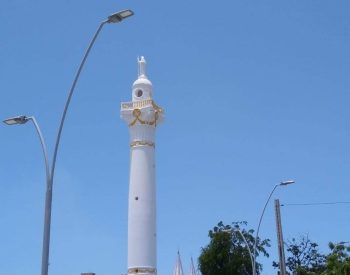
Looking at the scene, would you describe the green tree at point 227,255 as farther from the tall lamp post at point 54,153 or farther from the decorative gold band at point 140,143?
the tall lamp post at point 54,153

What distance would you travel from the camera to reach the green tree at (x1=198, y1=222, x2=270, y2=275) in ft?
235

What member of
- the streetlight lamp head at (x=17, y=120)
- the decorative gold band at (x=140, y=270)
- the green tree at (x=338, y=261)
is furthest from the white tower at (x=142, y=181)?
the streetlight lamp head at (x=17, y=120)

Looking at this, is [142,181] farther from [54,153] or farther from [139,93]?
[54,153]

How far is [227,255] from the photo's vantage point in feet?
239

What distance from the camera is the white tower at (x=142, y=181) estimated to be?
54375 millimetres

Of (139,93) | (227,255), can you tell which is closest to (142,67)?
(139,93)

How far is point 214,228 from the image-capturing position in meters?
76.0

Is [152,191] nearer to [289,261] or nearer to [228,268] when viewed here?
[228,268]

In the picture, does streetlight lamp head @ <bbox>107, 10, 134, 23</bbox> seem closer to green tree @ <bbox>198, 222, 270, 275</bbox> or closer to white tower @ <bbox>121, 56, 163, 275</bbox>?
white tower @ <bbox>121, 56, 163, 275</bbox>

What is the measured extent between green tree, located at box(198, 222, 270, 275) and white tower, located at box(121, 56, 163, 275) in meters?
18.4

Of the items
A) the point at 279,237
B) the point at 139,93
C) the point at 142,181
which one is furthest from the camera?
the point at 139,93

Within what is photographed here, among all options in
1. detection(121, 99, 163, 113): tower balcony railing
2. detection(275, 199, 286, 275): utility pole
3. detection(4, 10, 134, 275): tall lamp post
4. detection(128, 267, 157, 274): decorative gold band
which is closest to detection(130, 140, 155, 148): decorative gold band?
detection(121, 99, 163, 113): tower balcony railing

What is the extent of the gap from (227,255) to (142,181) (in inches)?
818

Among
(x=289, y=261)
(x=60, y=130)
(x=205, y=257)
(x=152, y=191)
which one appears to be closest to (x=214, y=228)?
(x=205, y=257)
